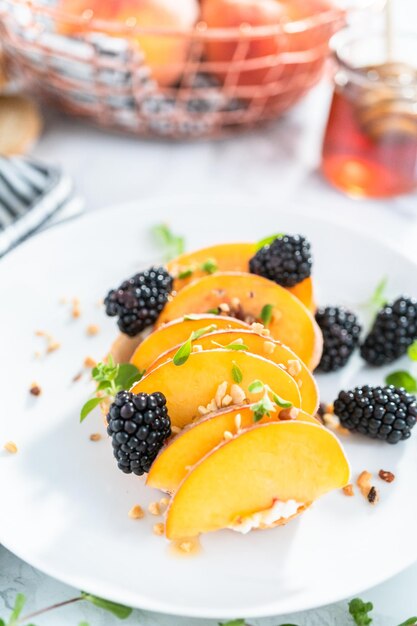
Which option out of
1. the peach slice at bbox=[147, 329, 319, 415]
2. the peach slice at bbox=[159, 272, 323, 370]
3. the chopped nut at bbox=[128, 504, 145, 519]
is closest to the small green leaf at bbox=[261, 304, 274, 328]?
the peach slice at bbox=[159, 272, 323, 370]

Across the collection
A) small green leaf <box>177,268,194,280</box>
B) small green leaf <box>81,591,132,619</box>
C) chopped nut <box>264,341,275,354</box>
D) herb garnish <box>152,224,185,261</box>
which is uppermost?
chopped nut <box>264,341,275,354</box>

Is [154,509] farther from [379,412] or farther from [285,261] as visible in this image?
[285,261]

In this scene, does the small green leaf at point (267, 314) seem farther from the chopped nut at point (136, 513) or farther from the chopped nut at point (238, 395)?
the chopped nut at point (136, 513)

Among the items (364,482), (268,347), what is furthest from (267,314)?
(364,482)

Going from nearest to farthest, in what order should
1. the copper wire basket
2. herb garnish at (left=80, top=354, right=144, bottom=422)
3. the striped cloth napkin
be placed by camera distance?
herb garnish at (left=80, top=354, right=144, bottom=422), the striped cloth napkin, the copper wire basket

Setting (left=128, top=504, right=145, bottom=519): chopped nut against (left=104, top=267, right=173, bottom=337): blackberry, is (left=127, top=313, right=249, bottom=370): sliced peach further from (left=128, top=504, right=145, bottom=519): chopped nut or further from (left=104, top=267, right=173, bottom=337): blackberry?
(left=128, top=504, right=145, bottom=519): chopped nut

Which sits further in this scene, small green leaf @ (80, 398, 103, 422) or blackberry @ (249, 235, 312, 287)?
blackberry @ (249, 235, 312, 287)
